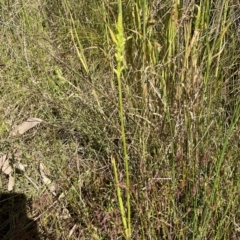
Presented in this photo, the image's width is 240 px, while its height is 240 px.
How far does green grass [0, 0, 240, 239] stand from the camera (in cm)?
109

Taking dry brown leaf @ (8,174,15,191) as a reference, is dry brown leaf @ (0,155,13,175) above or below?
above

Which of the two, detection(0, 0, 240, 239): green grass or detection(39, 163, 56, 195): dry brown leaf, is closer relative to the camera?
detection(0, 0, 240, 239): green grass

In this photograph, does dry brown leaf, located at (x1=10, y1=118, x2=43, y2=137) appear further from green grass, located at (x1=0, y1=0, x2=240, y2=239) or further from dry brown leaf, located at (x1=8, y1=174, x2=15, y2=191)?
dry brown leaf, located at (x1=8, y1=174, x2=15, y2=191)

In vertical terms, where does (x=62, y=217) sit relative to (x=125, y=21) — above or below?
below

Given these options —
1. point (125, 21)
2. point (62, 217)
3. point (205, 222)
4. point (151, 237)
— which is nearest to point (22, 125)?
point (62, 217)

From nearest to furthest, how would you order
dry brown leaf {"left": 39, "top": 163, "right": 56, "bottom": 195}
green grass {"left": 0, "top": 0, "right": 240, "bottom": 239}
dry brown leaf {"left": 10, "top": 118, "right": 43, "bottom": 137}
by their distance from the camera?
green grass {"left": 0, "top": 0, "right": 240, "bottom": 239}
dry brown leaf {"left": 39, "top": 163, "right": 56, "bottom": 195}
dry brown leaf {"left": 10, "top": 118, "right": 43, "bottom": 137}

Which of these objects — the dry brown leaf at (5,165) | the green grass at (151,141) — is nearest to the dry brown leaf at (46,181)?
the green grass at (151,141)

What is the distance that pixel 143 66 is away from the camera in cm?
121

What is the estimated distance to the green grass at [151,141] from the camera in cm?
109

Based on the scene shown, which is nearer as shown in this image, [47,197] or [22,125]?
[47,197]

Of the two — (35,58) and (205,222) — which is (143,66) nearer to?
(205,222)

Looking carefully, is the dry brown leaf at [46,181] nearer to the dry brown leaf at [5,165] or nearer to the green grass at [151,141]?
the green grass at [151,141]

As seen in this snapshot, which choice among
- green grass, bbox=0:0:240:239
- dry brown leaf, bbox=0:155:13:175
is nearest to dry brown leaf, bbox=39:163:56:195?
green grass, bbox=0:0:240:239

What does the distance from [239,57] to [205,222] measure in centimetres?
61
